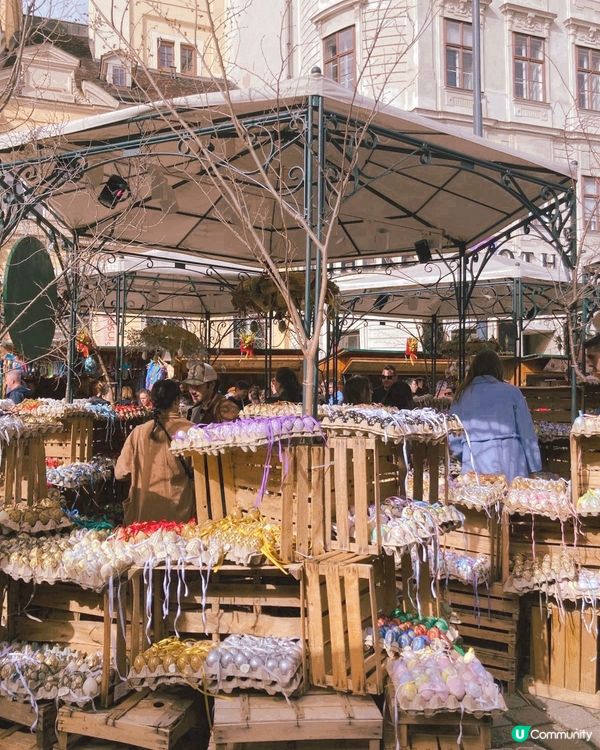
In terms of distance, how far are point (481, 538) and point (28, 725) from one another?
298cm

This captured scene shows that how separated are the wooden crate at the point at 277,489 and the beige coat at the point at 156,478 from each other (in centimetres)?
87

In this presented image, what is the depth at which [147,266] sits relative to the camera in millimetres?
9633

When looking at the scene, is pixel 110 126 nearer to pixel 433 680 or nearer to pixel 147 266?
pixel 433 680

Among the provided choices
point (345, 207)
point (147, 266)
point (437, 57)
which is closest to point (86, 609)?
point (345, 207)

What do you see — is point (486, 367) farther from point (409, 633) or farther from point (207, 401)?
point (409, 633)

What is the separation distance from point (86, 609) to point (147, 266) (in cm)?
681

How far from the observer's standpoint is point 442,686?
287 centimetres

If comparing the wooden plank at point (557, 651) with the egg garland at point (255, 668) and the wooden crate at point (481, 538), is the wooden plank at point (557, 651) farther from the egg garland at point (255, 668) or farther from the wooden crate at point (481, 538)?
the egg garland at point (255, 668)

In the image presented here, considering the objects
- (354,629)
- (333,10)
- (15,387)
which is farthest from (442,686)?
(333,10)

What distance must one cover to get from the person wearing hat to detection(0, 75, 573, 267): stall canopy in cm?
112

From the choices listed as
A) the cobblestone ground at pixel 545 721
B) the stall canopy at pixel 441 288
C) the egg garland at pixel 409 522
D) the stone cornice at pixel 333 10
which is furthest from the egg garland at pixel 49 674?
the stone cornice at pixel 333 10

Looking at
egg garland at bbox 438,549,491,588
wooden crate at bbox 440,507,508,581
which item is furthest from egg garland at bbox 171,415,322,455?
wooden crate at bbox 440,507,508,581

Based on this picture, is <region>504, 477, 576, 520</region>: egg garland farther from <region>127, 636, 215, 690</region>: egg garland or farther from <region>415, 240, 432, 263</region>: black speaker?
<region>415, 240, 432, 263</region>: black speaker

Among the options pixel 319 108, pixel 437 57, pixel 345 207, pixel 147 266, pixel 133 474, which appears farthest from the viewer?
pixel 437 57
